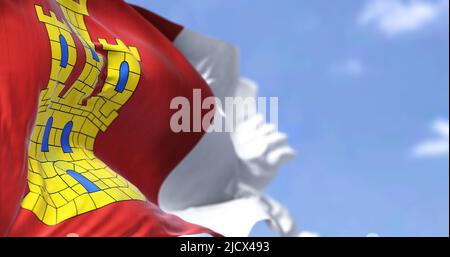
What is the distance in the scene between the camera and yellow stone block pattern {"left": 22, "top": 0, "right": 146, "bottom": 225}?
5262 mm

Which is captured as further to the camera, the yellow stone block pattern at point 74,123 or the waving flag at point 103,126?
the yellow stone block pattern at point 74,123

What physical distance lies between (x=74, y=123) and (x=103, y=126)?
0.37 meters

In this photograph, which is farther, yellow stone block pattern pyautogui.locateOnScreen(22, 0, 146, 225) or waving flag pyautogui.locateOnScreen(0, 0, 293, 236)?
yellow stone block pattern pyautogui.locateOnScreen(22, 0, 146, 225)

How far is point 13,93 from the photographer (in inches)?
189

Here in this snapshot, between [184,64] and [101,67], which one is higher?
[184,64]

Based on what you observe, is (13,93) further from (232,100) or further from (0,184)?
(232,100)

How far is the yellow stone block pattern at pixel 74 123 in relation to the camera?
5.26 meters

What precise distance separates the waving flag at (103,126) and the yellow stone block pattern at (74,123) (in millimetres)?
10

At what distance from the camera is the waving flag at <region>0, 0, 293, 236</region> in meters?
4.91

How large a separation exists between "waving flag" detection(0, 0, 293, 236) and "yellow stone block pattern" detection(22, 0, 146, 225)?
0.4 inches

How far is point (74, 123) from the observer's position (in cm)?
591

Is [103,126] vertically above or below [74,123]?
above
